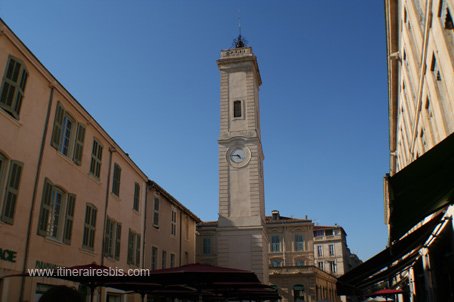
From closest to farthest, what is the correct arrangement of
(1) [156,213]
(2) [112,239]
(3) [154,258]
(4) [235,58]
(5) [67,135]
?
(5) [67,135] < (2) [112,239] < (3) [154,258] < (1) [156,213] < (4) [235,58]

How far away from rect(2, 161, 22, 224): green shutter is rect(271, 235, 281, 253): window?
158 ft

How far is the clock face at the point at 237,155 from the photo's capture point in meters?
36.5

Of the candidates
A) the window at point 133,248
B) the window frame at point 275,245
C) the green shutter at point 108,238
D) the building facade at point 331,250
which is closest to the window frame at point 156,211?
the window at point 133,248

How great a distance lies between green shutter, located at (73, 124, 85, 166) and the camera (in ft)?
52.3

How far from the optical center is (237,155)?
3662 cm

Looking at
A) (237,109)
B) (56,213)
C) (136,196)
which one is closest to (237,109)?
(237,109)

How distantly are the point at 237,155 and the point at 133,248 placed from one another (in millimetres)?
16439

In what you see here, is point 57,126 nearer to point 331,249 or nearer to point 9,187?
point 9,187

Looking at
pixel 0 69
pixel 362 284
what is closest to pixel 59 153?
pixel 0 69

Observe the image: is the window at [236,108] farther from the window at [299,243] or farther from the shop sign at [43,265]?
the shop sign at [43,265]

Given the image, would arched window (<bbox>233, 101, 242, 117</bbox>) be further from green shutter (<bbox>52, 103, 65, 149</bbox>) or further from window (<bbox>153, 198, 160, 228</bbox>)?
green shutter (<bbox>52, 103, 65, 149</bbox>)

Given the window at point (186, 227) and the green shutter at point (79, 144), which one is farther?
the window at point (186, 227)

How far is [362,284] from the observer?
482 inches

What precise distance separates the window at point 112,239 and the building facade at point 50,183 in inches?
1.7
